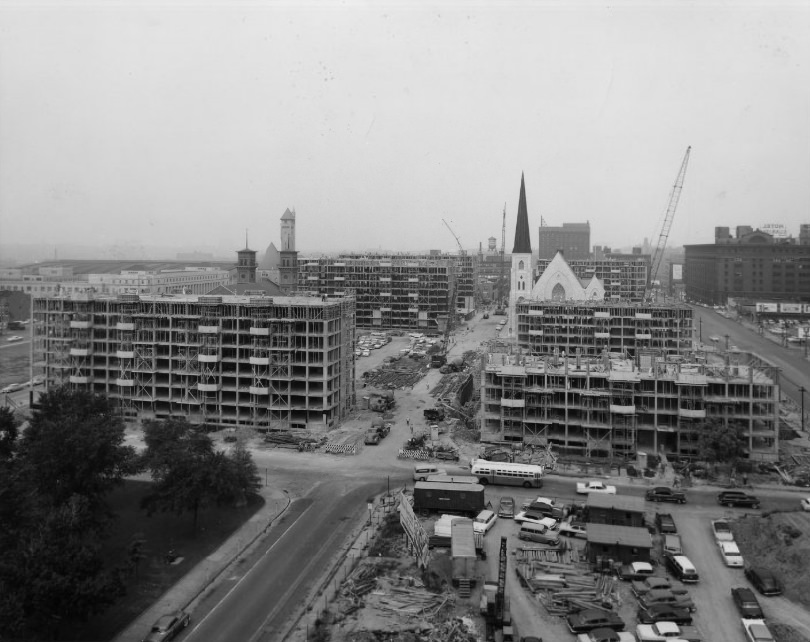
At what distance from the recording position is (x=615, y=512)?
23.7 metres

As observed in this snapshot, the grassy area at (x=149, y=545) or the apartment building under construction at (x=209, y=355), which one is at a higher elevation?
the apartment building under construction at (x=209, y=355)

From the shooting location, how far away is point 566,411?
32844 millimetres

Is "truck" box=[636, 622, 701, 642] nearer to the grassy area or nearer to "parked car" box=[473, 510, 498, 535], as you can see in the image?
"parked car" box=[473, 510, 498, 535]

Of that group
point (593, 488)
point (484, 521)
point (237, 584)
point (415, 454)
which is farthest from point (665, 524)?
point (237, 584)

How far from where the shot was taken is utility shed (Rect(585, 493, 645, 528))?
927 inches

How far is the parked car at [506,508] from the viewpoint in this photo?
25.2 metres

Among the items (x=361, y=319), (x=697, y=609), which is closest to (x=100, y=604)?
(x=697, y=609)

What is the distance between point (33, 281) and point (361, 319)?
148 ft

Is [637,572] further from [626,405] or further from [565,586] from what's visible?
[626,405]

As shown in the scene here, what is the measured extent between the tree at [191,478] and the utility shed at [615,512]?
39.4 feet

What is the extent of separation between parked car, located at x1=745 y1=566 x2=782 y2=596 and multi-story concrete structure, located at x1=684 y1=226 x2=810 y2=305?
89824mm

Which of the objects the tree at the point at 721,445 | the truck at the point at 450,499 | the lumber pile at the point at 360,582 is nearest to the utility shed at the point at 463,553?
the lumber pile at the point at 360,582

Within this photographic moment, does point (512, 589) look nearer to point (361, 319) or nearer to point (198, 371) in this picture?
point (198, 371)

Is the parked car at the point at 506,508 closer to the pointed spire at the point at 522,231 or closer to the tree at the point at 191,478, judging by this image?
the tree at the point at 191,478
